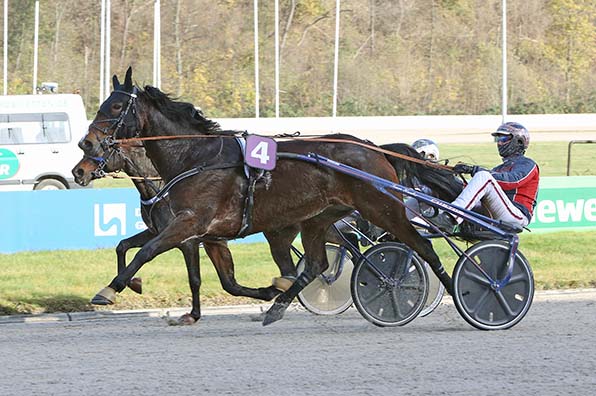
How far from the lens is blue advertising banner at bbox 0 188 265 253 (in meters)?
12.5

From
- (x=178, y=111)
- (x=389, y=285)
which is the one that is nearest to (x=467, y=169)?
(x=389, y=285)

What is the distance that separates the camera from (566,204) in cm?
1466

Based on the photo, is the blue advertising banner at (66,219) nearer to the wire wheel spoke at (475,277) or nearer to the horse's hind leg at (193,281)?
the horse's hind leg at (193,281)

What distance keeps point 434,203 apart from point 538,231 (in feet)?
21.9

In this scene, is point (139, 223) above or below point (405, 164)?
below

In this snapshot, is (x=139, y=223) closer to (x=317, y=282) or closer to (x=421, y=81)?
(x=317, y=282)

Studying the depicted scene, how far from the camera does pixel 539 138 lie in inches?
1398

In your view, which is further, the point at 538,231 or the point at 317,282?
the point at 538,231

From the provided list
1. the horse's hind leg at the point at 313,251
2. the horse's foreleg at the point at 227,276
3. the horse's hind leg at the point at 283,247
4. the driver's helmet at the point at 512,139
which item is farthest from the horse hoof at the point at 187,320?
the driver's helmet at the point at 512,139

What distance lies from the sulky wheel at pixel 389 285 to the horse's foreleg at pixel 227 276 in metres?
0.70

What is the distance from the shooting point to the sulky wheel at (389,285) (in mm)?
8367

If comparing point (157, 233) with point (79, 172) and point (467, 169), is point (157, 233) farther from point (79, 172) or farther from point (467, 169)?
point (467, 169)

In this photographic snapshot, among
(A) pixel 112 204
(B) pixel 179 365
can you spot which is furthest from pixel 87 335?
(A) pixel 112 204

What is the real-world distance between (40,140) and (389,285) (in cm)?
1371
